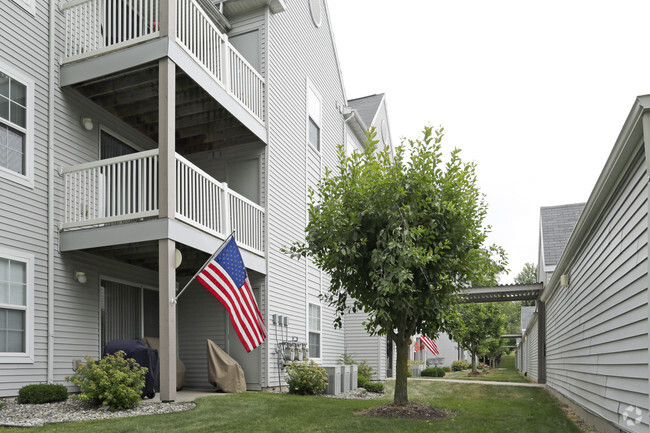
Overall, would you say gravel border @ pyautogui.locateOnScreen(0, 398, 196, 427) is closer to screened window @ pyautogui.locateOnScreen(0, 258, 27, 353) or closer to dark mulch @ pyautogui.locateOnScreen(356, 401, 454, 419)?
screened window @ pyautogui.locateOnScreen(0, 258, 27, 353)

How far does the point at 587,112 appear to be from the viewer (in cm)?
1619

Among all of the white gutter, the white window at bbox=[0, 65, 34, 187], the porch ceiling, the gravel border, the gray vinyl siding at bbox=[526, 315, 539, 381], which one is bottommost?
the gray vinyl siding at bbox=[526, 315, 539, 381]

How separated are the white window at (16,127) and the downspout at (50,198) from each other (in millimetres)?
405

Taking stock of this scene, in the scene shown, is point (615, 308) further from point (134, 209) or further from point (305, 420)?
point (134, 209)

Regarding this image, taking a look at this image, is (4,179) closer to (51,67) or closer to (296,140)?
(51,67)

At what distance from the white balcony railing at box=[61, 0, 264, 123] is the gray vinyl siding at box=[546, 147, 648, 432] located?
25.1 feet

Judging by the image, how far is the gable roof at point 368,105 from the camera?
25859 mm

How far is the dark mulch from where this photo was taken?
989 cm

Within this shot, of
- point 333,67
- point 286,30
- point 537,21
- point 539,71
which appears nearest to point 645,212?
point 537,21

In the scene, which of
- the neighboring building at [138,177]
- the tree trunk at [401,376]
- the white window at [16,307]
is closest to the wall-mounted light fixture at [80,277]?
the neighboring building at [138,177]

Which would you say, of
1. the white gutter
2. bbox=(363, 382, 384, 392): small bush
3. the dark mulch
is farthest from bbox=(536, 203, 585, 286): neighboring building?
the dark mulch

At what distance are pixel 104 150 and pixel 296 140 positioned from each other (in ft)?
19.3

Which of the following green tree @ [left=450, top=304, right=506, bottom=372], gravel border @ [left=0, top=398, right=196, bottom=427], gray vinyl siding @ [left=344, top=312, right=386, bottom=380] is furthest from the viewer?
green tree @ [left=450, top=304, right=506, bottom=372]

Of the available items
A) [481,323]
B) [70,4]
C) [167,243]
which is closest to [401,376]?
[167,243]
